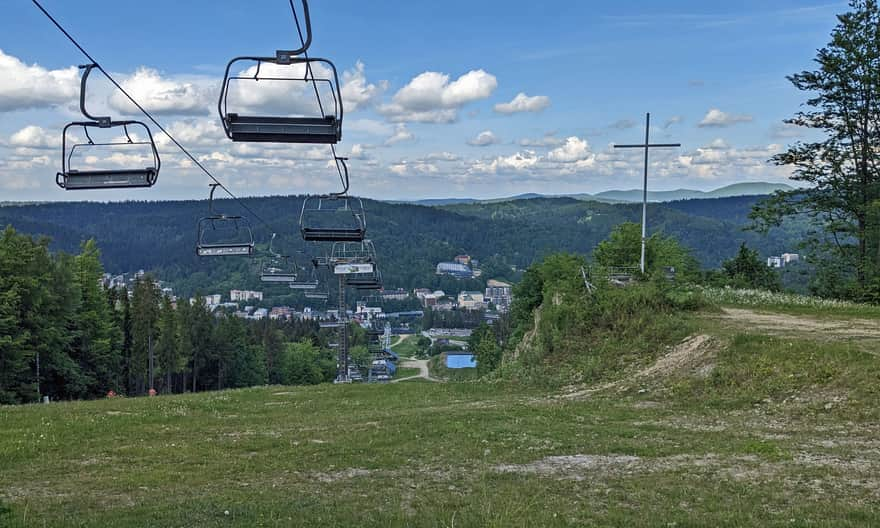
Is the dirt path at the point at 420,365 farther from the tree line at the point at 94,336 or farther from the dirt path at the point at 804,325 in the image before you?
the dirt path at the point at 804,325

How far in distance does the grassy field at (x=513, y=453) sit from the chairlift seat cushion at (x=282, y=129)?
4187 mm

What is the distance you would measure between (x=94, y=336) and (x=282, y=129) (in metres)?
53.3

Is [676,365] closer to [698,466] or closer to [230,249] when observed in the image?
[698,466]

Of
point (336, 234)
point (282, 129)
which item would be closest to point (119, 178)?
point (282, 129)

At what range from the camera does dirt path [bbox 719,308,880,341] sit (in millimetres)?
21188

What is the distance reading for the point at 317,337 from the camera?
134875mm

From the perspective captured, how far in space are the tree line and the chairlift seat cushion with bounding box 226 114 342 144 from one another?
38983mm

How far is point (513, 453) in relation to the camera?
12.5 m

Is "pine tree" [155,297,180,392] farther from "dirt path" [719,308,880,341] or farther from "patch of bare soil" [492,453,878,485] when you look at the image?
"patch of bare soil" [492,453,878,485]

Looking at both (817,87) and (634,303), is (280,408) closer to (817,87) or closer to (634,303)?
(634,303)

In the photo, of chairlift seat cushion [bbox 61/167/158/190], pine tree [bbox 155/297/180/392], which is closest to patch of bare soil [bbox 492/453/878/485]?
chairlift seat cushion [bbox 61/167/158/190]

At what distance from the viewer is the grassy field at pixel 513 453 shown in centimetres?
873

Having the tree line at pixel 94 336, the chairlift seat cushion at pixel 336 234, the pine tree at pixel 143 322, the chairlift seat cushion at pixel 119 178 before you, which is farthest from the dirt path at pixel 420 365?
the chairlift seat cushion at pixel 119 178

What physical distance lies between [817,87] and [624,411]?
32.1m
